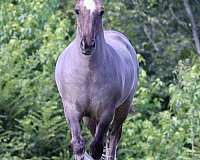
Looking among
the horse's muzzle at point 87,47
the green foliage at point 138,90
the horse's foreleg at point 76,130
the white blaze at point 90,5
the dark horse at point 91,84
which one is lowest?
the green foliage at point 138,90

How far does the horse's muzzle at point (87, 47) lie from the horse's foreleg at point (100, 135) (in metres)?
0.48

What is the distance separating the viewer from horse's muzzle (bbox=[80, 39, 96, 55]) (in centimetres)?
434

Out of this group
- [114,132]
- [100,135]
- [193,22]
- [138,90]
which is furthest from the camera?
[193,22]

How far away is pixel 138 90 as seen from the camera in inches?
407

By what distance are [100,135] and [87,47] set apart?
0.68 meters

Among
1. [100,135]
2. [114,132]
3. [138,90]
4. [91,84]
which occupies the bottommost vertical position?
[138,90]

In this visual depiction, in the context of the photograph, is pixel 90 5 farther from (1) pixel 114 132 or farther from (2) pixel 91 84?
(1) pixel 114 132

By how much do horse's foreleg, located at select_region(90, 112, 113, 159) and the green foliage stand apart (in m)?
4.00

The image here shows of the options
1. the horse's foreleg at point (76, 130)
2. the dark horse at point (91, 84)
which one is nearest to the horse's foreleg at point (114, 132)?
the dark horse at point (91, 84)

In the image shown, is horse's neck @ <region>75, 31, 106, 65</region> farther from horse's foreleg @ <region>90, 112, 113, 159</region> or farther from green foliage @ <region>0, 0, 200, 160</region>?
green foliage @ <region>0, 0, 200, 160</region>

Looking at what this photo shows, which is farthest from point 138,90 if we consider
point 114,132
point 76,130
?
point 76,130

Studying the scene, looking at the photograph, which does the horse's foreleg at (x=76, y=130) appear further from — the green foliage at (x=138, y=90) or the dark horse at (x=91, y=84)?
the green foliage at (x=138, y=90)

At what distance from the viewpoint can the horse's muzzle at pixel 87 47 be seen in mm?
4344

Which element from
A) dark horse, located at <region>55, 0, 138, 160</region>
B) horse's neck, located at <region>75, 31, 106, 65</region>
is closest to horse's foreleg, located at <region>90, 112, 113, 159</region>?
dark horse, located at <region>55, 0, 138, 160</region>
